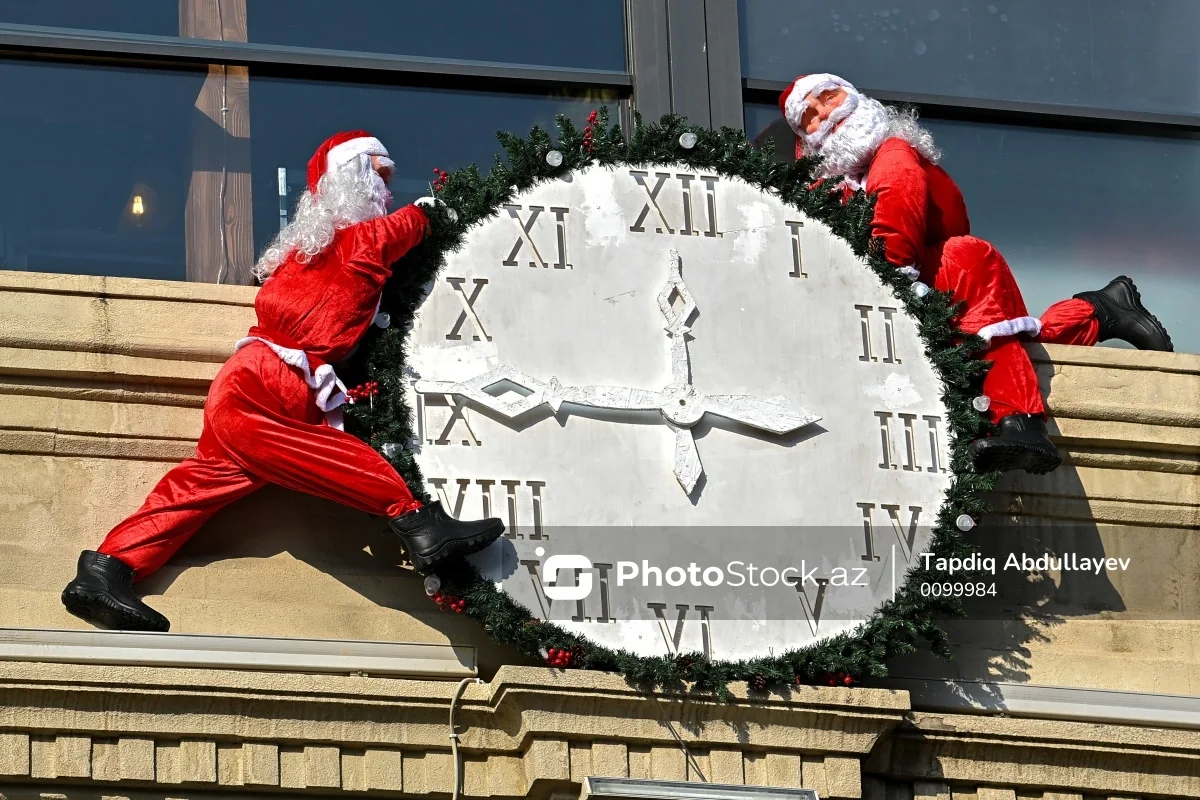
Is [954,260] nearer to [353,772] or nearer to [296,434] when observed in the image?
[296,434]

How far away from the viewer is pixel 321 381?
8.40m

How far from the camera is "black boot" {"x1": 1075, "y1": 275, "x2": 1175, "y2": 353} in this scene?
31.6 ft

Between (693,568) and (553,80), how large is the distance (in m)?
2.09

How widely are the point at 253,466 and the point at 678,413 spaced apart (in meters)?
1.28

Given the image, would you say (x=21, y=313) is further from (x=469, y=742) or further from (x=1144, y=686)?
(x=1144, y=686)

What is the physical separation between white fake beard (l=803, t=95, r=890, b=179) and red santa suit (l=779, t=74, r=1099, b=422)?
4 cm

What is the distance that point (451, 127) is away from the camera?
957 cm

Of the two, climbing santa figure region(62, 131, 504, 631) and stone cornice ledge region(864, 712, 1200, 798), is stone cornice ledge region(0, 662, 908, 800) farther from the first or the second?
climbing santa figure region(62, 131, 504, 631)

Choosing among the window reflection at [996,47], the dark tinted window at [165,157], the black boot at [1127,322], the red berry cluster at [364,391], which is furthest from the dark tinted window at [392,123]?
the black boot at [1127,322]

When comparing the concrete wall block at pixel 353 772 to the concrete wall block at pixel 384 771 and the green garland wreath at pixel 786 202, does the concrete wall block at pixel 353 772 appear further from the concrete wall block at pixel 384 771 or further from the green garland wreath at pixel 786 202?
the green garland wreath at pixel 786 202

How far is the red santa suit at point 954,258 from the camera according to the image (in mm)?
8969

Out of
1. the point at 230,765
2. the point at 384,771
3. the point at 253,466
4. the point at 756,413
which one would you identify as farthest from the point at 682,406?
the point at 230,765

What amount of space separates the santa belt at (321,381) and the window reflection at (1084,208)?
227 centimetres

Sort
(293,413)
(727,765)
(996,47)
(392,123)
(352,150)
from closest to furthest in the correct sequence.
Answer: (727,765)
(293,413)
(352,150)
(392,123)
(996,47)
